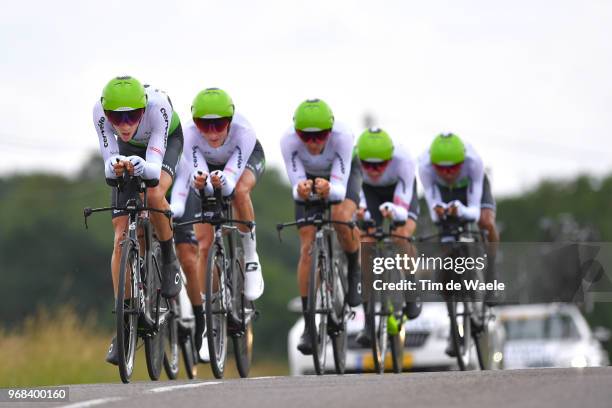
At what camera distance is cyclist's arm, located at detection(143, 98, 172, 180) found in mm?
12453

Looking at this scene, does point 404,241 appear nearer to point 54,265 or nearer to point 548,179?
point 54,265

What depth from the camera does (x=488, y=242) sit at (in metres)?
18.7

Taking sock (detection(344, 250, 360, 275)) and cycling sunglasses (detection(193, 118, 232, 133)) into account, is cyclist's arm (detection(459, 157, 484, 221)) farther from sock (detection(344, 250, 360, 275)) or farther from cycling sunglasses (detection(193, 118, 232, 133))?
cycling sunglasses (detection(193, 118, 232, 133))

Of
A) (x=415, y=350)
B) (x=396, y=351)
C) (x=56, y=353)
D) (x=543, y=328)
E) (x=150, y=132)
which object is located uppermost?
(x=150, y=132)

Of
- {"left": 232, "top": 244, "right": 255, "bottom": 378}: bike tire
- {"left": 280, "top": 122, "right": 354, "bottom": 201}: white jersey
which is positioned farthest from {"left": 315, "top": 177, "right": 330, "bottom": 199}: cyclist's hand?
{"left": 232, "top": 244, "right": 255, "bottom": 378}: bike tire

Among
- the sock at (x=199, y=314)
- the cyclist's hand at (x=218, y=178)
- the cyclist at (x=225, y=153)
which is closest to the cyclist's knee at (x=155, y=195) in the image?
the cyclist's hand at (x=218, y=178)

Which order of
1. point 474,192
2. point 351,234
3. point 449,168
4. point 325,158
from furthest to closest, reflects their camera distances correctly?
point 449,168
point 474,192
point 351,234
point 325,158

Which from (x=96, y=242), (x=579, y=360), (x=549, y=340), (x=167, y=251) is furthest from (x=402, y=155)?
(x=96, y=242)

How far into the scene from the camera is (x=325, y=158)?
15.4 m

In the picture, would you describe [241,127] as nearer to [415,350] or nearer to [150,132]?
[150,132]

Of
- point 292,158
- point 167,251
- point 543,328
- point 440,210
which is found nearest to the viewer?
point 167,251

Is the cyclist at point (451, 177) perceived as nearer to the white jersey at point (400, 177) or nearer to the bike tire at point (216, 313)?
the white jersey at point (400, 177)

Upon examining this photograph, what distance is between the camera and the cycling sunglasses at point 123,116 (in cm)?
1265

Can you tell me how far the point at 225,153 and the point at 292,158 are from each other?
780 mm
